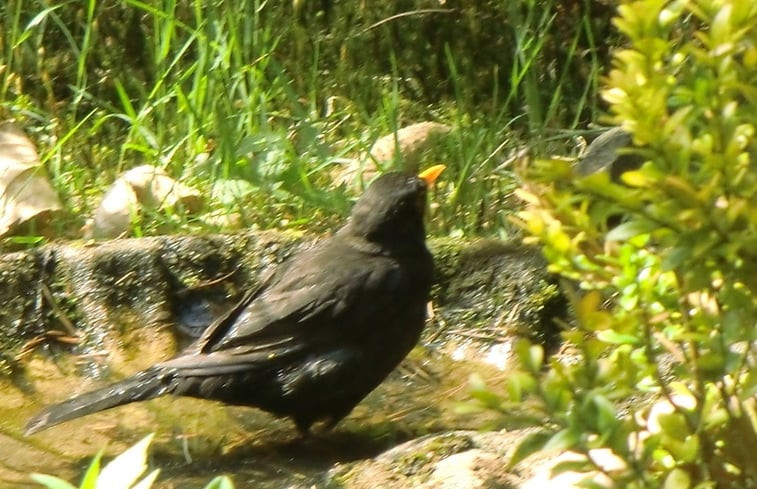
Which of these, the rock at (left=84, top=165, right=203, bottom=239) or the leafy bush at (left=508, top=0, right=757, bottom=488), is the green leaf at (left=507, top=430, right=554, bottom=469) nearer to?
the leafy bush at (left=508, top=0, right=757, bottom=488)

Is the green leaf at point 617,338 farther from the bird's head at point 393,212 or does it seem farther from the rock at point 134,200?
the rock at point 134,200

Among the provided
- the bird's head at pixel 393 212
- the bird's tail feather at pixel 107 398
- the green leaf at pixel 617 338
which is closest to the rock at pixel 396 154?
the bird's head at pixel 393 212

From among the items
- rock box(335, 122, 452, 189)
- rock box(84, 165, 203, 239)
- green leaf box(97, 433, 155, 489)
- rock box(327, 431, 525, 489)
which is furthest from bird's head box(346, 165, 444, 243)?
green leaf box(97, 433, 155, 489)

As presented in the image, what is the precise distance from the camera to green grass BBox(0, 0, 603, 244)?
472 centimetres

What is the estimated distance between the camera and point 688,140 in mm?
1556

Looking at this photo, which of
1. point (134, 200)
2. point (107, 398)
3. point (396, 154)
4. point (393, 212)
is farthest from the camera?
point (396, 154)

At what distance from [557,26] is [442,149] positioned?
4.26 feet

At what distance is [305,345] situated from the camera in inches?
145

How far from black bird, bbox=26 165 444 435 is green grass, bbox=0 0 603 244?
859 millimetres

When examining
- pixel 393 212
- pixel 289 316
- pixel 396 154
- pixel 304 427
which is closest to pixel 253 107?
pixel 396 154

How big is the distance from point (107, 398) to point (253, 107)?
195 centimetres

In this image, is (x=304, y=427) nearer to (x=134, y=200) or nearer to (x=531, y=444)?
(x=134, y=200)

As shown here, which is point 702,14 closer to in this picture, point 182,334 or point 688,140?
point 688,140

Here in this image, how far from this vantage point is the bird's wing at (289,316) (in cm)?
361
